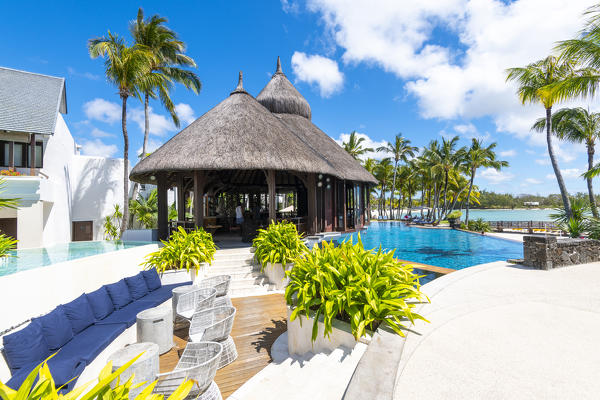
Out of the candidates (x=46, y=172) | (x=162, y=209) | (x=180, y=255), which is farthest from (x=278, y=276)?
(x=46, y=172)

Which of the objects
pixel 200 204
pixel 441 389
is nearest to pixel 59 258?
pixel 200 204

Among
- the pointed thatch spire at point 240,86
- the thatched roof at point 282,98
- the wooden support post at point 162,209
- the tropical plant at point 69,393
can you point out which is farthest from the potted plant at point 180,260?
the thatched roof at point 282,98

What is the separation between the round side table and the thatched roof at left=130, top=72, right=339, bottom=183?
18.0 ft

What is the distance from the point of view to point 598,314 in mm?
4035

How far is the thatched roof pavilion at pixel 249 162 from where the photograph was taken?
30.1 ft

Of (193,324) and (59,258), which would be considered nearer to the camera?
(193,324)

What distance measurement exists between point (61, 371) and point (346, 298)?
141 inches

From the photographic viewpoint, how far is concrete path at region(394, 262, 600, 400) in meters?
2.46

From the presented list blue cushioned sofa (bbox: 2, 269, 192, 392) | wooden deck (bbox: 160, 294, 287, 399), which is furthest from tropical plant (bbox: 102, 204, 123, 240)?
wooden deck (bbox: 160, 294, 287, 399)

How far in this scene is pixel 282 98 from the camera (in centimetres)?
1642

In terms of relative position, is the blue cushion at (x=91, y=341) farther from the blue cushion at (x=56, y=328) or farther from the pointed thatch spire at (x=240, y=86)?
the pointed thatch spire at (x=240, y=86)

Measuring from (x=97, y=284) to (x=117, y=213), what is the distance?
528 inches

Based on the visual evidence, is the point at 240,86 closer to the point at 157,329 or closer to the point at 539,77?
A: the point at 157,329

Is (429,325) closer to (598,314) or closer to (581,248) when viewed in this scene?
(598,314)
